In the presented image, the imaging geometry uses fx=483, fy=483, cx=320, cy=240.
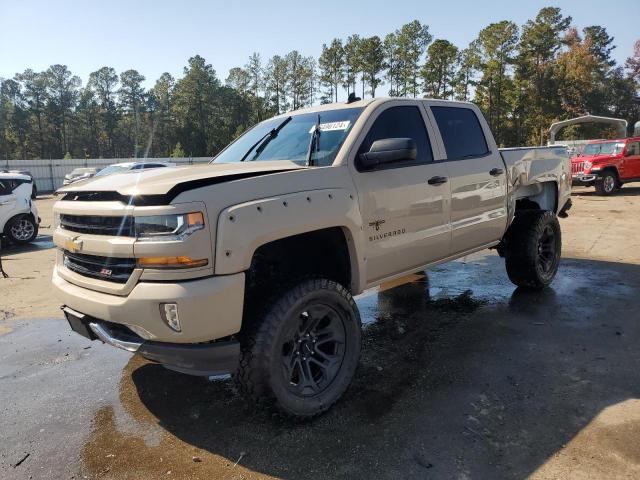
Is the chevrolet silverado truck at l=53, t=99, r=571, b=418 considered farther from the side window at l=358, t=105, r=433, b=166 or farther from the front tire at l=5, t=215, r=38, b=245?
the front tire at l=5, t=215, r=38, b=245

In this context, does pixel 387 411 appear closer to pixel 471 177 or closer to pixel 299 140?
pixel 299 140

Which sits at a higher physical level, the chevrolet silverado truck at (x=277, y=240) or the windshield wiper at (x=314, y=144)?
the windshield wiper at (x=314, y=144)

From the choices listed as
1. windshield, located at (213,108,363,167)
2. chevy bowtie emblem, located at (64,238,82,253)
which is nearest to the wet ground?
chevy bowtie emblem, located at (64,238,82,253)

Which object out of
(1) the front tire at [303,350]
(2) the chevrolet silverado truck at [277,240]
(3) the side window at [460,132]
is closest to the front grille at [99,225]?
(2) the chevrolet silverado truck at [277,240]

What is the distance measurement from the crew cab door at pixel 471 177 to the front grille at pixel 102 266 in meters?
2.77

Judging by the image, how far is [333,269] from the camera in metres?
3.54

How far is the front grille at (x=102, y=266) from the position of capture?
2.78 m

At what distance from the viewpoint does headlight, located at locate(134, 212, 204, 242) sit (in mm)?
2596

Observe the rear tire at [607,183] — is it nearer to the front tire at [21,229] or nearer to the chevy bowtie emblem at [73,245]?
the front tire at [21,229]

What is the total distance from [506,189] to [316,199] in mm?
2773

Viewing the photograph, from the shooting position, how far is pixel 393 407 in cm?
320

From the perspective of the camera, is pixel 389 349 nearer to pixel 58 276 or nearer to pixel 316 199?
pixel 316 199

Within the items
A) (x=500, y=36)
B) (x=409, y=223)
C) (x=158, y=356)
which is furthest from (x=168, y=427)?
A: (x=500, y=36)

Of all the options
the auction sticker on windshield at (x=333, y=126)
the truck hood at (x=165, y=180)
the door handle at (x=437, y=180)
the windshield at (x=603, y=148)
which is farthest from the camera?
the windshield at (x=603, y=148)
